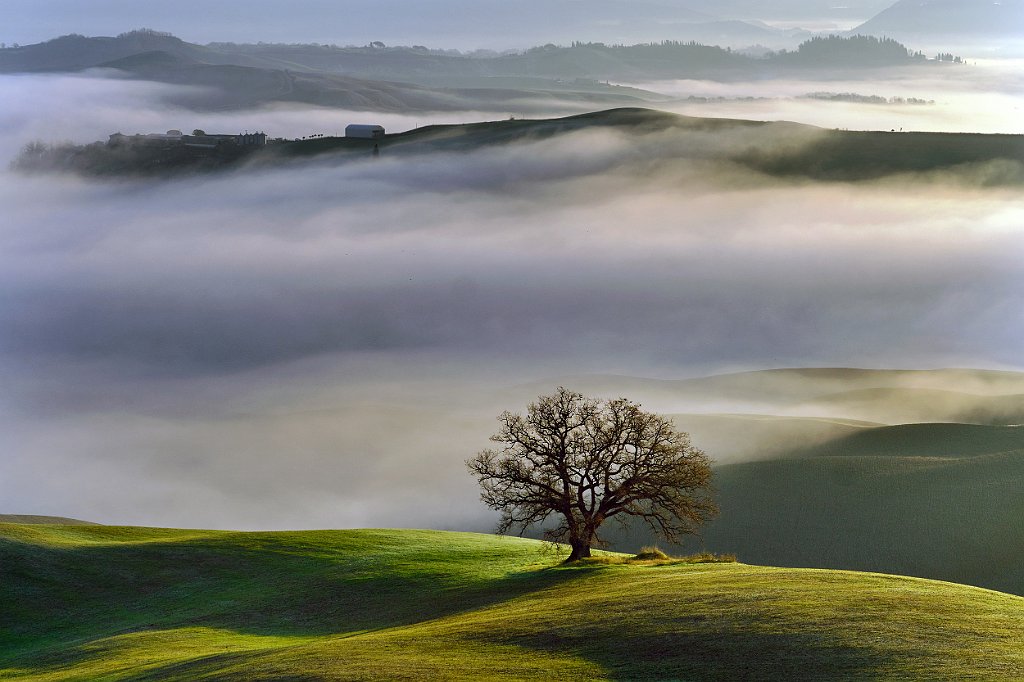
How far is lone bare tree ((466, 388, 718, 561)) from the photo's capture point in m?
61.0

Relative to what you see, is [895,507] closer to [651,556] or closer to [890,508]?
[890,508]

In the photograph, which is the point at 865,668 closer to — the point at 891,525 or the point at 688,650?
the point at 688,650

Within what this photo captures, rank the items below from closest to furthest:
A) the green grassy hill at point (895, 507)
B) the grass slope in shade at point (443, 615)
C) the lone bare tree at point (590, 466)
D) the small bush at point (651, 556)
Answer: the grass slope in shade at point (443, 615) → the lone bare tree at point (590, 466) → the small bush at point (651, 556) → the green grassy hill at point (895, 507)

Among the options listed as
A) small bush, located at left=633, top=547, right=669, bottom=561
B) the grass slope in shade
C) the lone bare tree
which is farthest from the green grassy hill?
the lone bare tree

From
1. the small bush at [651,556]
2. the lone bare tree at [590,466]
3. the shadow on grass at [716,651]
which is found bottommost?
the shadow on grass at [716,651]

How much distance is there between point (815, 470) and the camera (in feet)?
484

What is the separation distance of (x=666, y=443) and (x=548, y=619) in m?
19.1

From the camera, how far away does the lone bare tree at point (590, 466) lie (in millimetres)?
61031

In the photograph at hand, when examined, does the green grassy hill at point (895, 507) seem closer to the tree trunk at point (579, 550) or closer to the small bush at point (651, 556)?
the small bush at point (651, 556)

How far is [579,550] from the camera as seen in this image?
6216 centimetres

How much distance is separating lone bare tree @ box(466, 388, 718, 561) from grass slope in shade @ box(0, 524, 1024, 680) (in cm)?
347

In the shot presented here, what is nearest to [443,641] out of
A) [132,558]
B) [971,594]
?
[971,594]

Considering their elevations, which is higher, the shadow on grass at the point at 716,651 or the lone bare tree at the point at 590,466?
the lone bare tree at the point at 590,466

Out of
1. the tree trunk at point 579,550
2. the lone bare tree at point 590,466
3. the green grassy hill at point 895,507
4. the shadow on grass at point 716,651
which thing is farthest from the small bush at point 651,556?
the green grassy hill at point 895,507
